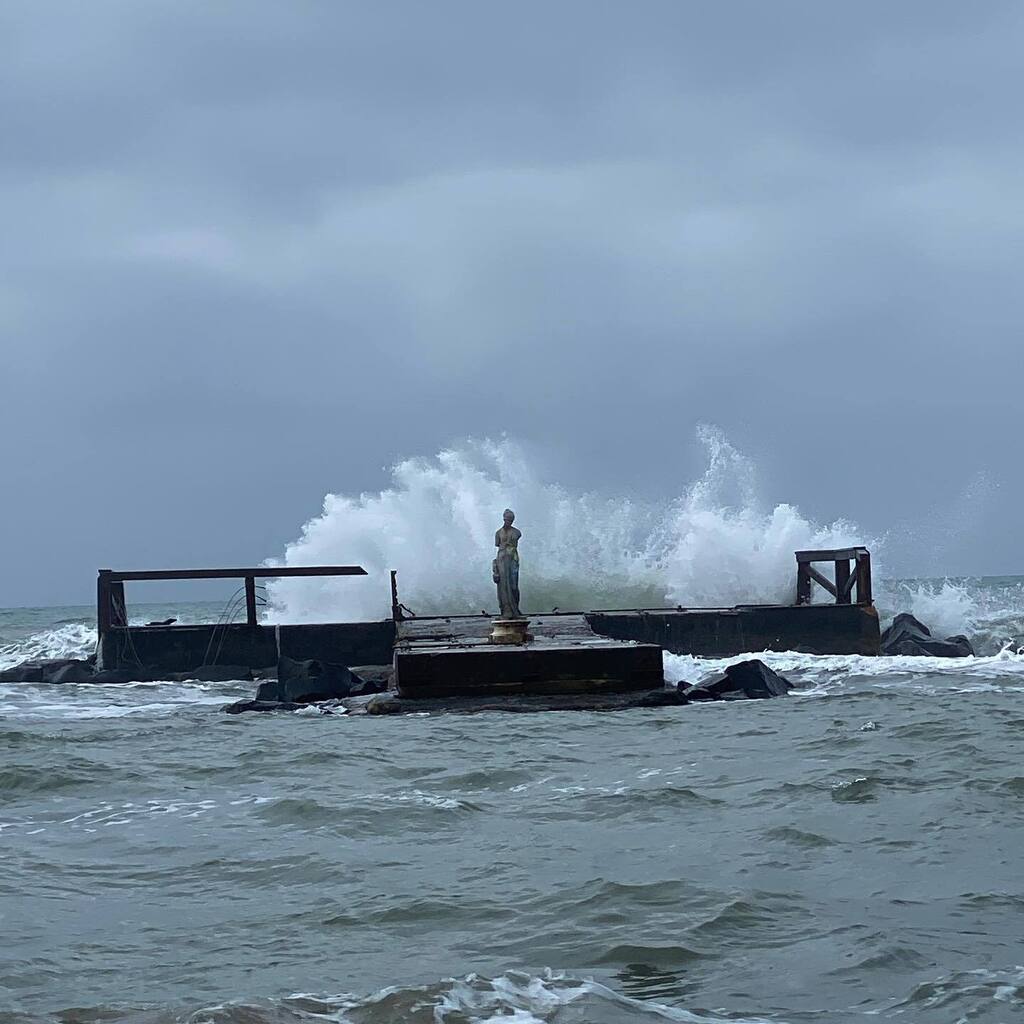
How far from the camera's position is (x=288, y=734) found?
488 inches

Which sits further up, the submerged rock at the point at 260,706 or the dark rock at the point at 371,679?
the dark rock at the point at 371,679

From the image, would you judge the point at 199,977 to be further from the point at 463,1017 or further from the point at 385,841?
the point at 385,841

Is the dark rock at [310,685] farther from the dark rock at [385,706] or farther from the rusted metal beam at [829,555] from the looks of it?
the rusted metal beam at [829,555]

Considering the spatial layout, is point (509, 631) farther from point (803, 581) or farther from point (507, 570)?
point (803, 581)

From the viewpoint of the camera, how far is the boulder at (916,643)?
21125mm

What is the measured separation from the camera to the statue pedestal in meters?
14.7

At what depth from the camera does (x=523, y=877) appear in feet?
20.2

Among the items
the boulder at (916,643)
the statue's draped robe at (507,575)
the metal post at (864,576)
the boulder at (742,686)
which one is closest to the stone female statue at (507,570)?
the statue's draped robe at (507,575)

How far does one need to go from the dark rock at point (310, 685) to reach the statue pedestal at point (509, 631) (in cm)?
227

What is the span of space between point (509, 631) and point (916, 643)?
9.34m

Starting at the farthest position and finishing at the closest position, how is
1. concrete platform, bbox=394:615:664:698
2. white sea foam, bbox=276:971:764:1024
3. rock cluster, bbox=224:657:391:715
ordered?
rock cluster, bbox=224:657:391:715 < concrete platform, bbox=394:615:664:698 < white sea foam, bbox=276:971:764:1024

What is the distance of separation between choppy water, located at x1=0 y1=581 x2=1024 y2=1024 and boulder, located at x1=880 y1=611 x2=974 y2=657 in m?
10.3

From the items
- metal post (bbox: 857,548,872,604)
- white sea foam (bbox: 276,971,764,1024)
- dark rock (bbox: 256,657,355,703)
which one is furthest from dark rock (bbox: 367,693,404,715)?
metal post (bbox: 857,548,872,604)

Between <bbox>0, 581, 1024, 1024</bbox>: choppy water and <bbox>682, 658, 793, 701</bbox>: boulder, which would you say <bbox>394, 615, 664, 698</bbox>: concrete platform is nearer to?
<bbox>682, 658, 793, 701</bbox>: boulder
